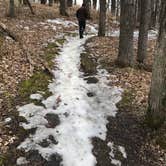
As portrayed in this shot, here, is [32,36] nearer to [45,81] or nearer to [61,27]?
[61,27]

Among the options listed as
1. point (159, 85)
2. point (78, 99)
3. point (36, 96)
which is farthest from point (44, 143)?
point (159, 85)

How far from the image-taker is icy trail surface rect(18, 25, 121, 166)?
342 inches

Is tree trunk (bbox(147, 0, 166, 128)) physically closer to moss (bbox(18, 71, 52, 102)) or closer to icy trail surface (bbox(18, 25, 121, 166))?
icy trail surface (bbox(18, 25, 121, 166))

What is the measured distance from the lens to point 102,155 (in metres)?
8.77

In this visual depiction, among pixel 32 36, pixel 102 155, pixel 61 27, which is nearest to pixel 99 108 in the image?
pixel 102 155

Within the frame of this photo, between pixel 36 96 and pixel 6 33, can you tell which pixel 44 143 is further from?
pixel 6 33

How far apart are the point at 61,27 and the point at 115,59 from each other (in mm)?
9074

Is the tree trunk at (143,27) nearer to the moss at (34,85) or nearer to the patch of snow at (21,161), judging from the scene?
the moss at (34,85)

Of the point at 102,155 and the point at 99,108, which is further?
the point at 99,108

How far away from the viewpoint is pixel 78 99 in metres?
11.6

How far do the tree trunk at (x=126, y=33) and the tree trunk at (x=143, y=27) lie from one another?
1280 mm

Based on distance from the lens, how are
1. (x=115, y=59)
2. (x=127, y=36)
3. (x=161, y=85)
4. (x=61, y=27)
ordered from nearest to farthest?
(x=161, y=85) → (x=127, y=36) → (x=115, y=59) → (x=61, y=27)

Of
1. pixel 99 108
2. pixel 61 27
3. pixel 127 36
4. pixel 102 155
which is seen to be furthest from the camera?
pixel 61 27

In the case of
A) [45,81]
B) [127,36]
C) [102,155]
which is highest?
[127,36]
